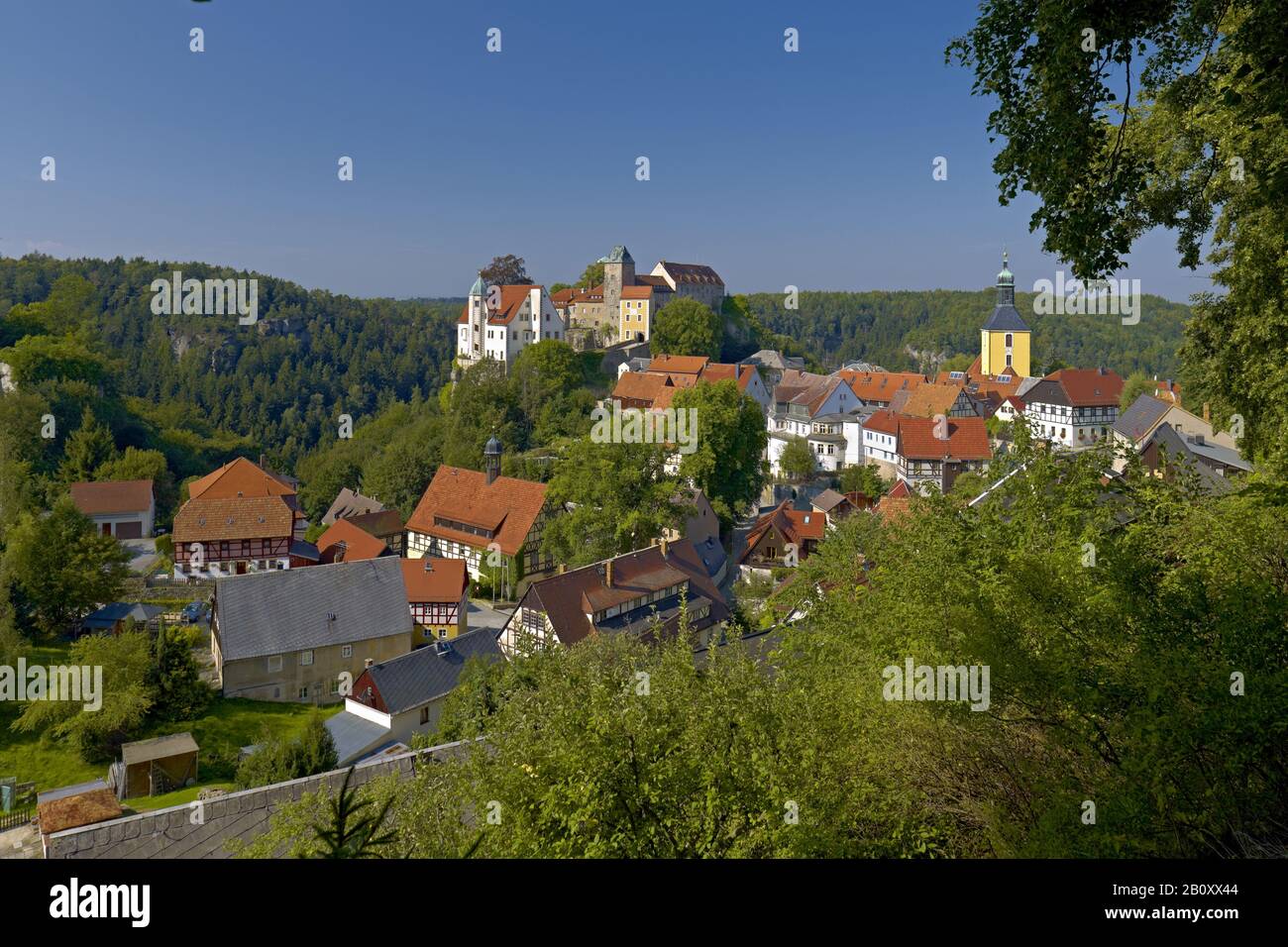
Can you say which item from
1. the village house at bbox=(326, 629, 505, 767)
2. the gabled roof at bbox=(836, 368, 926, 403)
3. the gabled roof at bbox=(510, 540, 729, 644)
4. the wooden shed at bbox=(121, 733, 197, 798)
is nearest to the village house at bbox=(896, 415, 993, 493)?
the gabled roof at bbox=(836, 368, 926, 403)

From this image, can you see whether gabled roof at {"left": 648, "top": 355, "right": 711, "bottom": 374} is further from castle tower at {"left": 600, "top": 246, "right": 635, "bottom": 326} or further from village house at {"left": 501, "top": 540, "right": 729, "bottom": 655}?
village house at {"left": 501, "top": 540, "right": 729, "bottom": 655}

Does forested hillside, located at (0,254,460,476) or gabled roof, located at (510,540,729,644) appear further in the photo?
forested hillside, located at (0,254,460,476)

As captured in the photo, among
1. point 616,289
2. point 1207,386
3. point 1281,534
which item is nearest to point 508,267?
point 616,289

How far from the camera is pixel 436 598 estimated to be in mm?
32469

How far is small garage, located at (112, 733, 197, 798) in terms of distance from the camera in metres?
20.9

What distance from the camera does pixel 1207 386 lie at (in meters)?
13.7

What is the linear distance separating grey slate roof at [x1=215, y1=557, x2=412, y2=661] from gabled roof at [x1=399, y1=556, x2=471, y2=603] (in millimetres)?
1929

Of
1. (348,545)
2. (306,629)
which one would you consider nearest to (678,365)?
(348,545)

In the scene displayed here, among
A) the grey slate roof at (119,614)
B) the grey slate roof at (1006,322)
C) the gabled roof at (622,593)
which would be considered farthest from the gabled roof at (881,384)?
the grey slate roof at (119,614)

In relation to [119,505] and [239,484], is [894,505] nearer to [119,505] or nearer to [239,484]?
[239,484]

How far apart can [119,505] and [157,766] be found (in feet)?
96.0

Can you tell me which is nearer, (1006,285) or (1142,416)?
(1142,416)
